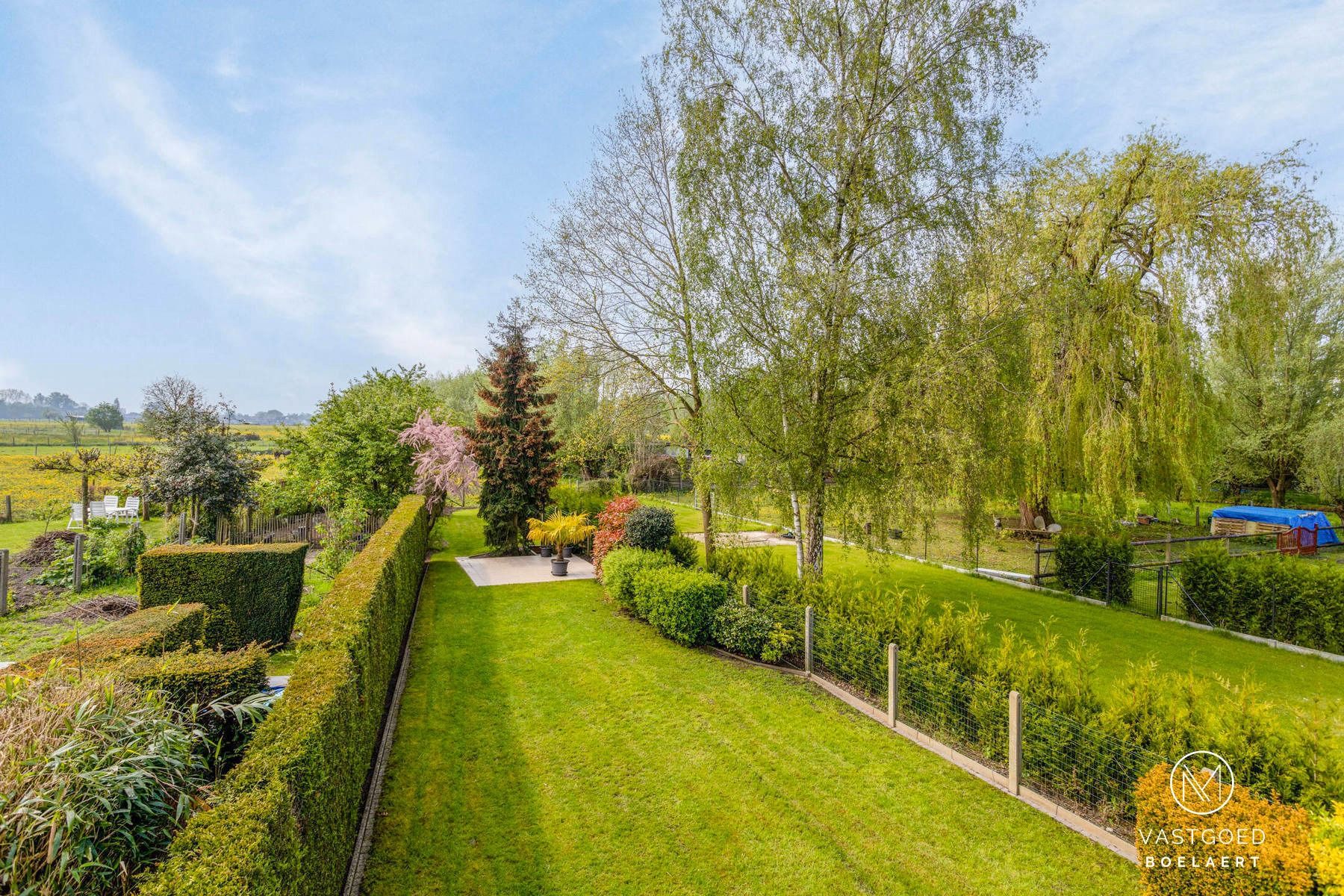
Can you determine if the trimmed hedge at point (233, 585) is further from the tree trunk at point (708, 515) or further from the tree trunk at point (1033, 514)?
the tree trunk at point (1033, 514)

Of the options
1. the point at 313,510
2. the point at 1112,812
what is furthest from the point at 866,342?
the point at 313,510

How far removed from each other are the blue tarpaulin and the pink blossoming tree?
23.9 meters

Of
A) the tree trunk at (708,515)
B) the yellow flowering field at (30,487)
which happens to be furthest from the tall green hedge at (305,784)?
the yellow flowering field at (30,487)

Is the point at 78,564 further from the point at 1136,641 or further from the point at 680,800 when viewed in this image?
the point at 1136,641

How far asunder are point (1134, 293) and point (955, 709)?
13.3 m

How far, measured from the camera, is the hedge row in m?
9.09

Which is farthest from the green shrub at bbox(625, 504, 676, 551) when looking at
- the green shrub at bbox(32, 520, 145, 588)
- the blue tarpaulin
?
the blue tarpaulin

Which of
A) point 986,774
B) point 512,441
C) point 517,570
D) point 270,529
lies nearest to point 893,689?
point 986,774

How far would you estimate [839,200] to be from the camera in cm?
927

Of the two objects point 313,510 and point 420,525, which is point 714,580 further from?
point 313,510

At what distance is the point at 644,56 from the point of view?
1106 centimetres

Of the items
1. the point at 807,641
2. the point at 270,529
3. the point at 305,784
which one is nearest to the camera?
the point at 305,784

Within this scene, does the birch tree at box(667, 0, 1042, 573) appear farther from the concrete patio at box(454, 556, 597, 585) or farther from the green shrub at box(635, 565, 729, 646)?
the concrete patio at box(454, 556, 597, 585)

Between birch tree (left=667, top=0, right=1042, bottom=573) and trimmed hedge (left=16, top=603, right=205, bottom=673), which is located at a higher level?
birch tree (left=667, top=0, right=1042, bottom=573)
